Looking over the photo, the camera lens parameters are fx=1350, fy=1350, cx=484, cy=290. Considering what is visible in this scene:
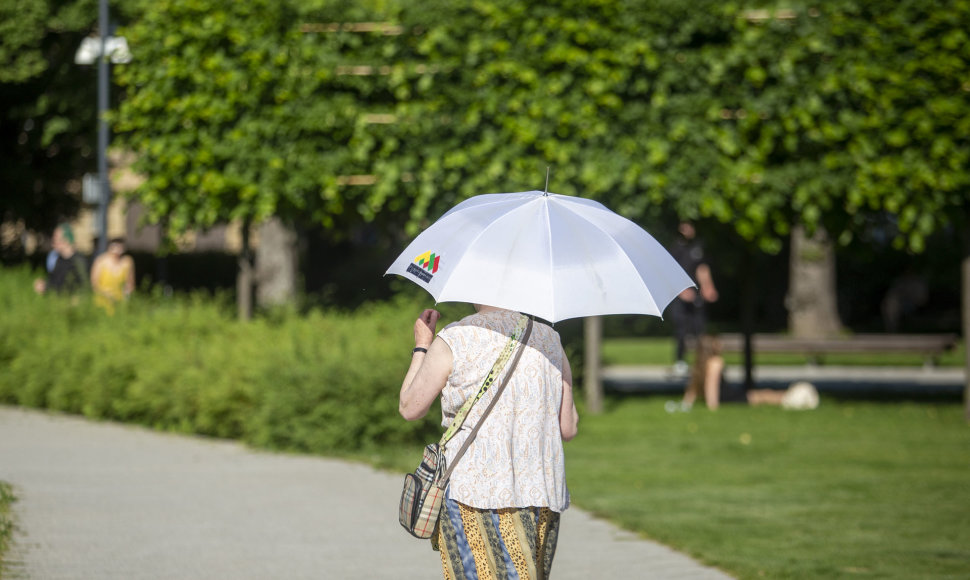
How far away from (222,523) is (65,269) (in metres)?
10.0

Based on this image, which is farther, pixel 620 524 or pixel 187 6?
pixel 187 6

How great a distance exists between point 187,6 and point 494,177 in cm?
361

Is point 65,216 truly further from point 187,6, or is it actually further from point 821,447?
point 821,447

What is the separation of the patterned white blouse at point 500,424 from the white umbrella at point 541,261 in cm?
16

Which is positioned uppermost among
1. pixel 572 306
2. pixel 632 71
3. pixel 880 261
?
pixel 632 71

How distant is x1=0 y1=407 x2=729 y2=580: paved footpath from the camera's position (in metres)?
6.33

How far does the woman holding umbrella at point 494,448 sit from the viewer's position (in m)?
4.06

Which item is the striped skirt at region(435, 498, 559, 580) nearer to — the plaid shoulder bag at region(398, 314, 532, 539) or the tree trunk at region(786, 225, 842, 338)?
the plaid shoulder bag at region(398, 314, 532, 539)

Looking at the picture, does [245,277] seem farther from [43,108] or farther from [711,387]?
[43,108]

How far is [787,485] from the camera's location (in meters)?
9.22

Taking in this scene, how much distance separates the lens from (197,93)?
13578mm

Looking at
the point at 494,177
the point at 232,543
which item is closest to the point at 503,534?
the point at 232,543

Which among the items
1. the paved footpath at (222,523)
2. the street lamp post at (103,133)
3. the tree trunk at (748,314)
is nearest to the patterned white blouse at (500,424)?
the paved footpath at (222,523)

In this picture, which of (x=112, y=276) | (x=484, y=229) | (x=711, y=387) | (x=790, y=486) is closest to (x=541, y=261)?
(x=484, y=229)
